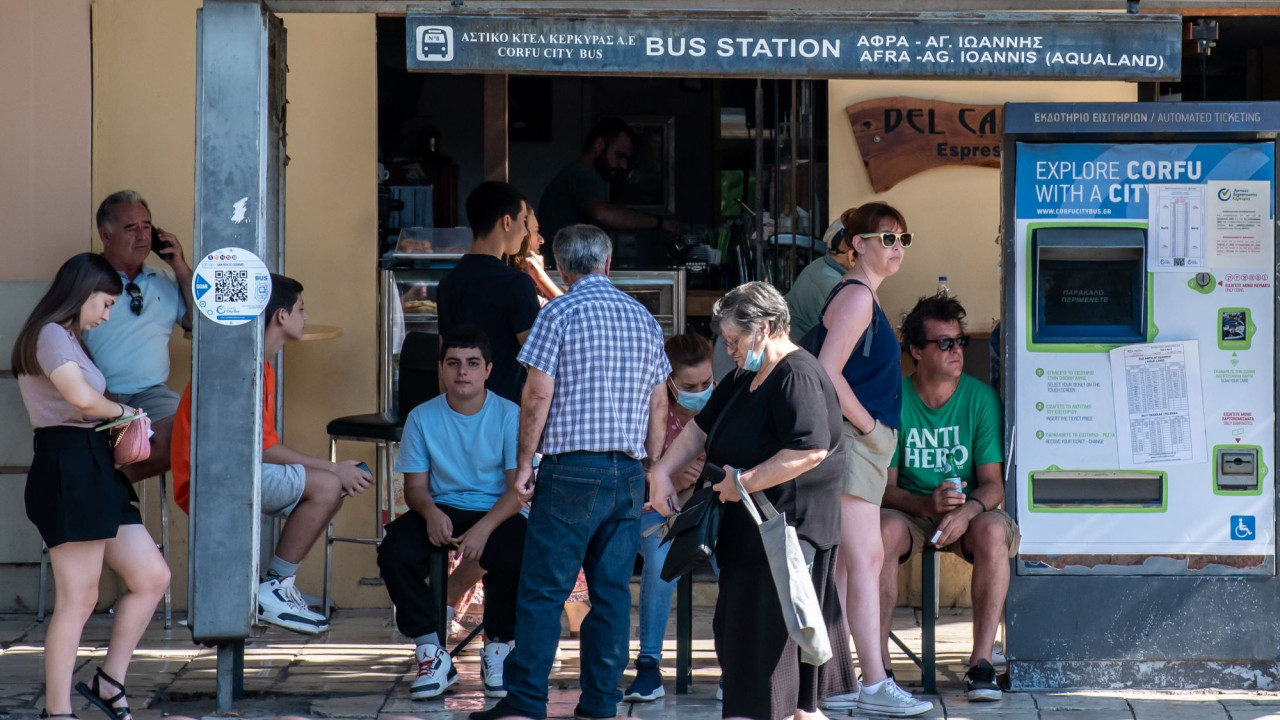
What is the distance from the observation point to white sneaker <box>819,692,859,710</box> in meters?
5.09

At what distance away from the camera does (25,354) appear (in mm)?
4707

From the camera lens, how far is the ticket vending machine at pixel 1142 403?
5211 mm

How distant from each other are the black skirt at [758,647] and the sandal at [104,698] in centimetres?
201

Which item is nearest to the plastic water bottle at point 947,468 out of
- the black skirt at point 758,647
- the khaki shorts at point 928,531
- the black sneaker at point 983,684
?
the khaki shorts at point 928,531

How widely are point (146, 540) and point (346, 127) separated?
7.74 ft

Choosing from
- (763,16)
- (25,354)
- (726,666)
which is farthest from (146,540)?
(763,16)

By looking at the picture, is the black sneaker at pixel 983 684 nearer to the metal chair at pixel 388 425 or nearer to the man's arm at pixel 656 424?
the man's arm at pixel 656 424

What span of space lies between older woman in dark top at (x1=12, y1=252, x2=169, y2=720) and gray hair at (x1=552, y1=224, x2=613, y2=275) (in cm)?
144

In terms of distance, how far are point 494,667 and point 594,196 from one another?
9.22 feet

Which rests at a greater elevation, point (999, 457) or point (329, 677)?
point (999, 457)

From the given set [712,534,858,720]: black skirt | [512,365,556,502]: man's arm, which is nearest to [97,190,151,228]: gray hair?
[512,365,556,502]: man's arm

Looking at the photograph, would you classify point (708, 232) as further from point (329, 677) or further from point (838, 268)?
point (329, 677)

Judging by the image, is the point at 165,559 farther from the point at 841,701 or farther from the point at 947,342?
the point at 947,342

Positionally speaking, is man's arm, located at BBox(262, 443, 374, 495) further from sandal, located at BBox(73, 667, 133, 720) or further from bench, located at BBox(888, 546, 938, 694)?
bench, located at BBox(888, 546, 938, 694)
